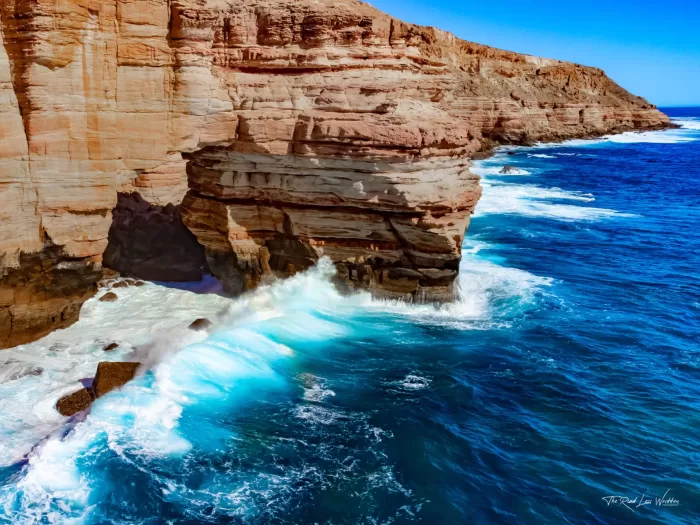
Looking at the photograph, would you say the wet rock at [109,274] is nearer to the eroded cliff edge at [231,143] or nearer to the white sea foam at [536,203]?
the eroded cliff edge at [231,143]

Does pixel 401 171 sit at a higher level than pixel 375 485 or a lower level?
higher

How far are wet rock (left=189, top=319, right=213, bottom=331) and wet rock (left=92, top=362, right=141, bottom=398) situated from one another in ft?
10.7

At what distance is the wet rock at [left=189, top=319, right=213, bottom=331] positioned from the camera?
18506 mm

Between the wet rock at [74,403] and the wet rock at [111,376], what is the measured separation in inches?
9.2

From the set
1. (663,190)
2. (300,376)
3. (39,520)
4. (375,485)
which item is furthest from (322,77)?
(663,190)

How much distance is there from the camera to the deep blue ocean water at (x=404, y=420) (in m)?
11.8

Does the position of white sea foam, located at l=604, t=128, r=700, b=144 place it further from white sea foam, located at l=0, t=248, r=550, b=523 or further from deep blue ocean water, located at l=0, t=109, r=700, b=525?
white sea foam, located at l=0, t=248, r=550, b=523

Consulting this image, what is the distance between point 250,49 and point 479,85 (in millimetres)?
64027

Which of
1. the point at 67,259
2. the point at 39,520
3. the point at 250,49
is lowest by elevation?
the point at 39,520

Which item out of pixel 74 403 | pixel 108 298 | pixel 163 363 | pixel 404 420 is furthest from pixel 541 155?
pixel 74 403

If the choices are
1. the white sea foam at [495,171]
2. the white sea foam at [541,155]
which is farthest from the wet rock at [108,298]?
the white sea foam at [541,155]

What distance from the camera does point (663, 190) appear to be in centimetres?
5131

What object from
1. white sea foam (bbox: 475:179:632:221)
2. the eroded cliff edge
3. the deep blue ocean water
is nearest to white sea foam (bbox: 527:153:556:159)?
white sea foam (bbox: 475:179:632:221)

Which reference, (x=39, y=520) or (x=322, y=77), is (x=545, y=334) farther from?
(x=39, y=520)
